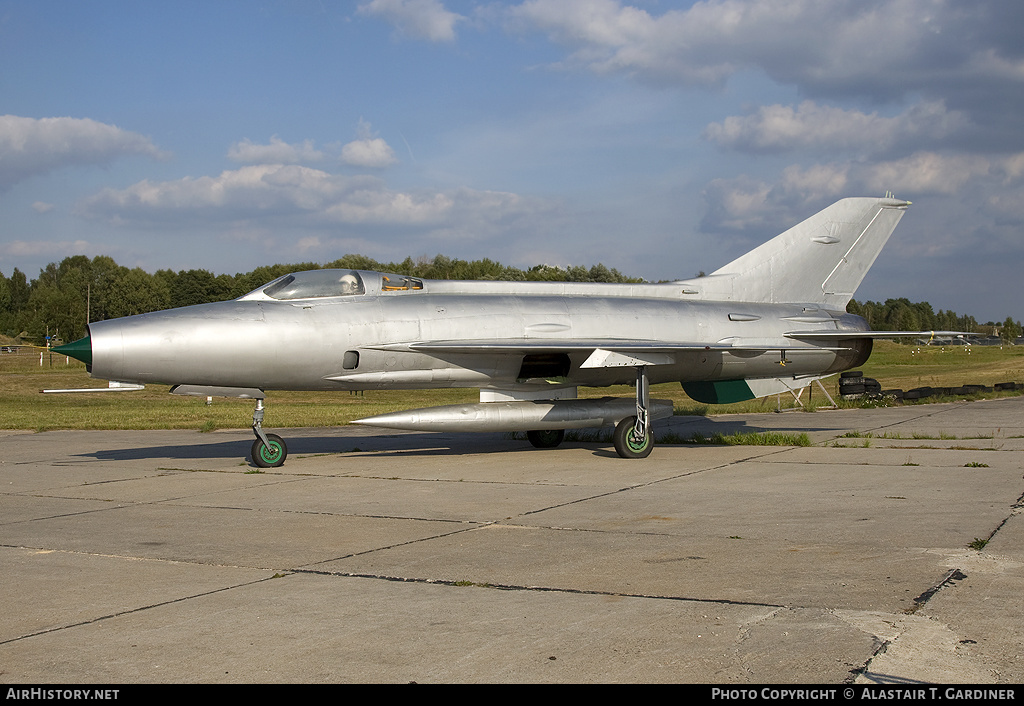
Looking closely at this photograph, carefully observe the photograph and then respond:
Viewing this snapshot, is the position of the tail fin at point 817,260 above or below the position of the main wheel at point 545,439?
above

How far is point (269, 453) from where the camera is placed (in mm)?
12469

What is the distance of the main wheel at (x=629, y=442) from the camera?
12.9 metres

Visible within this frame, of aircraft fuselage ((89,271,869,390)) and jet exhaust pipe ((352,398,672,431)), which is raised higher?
aircraft fuselage ((89,271,869,390))

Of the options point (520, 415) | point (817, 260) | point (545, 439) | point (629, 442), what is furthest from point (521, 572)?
point (817, 260)

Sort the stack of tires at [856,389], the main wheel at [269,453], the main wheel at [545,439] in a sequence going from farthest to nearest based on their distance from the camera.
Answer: the stack of tires at [856,389] < the main wheel at [545,439] < the main wheel at [269,453]

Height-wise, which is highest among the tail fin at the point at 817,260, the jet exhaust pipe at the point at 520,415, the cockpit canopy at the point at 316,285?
the tail fin at the point at 817,260

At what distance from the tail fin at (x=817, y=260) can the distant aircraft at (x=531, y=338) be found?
27 millimetres

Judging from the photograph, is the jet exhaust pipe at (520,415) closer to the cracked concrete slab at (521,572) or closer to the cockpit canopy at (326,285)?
the cracked concrete slab at (521,572)

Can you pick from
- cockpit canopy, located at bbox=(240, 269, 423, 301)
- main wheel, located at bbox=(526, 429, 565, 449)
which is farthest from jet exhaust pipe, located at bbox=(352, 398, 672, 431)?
cockpit canopy, located at bbox=(240, 269, 423, 301)

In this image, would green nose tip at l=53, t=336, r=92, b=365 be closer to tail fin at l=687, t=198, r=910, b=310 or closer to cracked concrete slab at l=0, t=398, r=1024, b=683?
cracked concrete slab at l=0, t=398, r=1024, b=683

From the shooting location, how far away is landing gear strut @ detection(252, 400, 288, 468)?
1238 centimetres

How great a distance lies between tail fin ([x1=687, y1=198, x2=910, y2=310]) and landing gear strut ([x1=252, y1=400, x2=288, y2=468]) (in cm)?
774

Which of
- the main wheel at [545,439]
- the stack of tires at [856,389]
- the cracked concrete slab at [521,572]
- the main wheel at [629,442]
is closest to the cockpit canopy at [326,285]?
the cracked concrete slab at [521,572]

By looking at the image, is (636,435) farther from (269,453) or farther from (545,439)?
(269,453)
